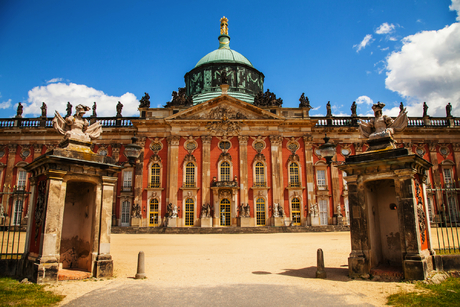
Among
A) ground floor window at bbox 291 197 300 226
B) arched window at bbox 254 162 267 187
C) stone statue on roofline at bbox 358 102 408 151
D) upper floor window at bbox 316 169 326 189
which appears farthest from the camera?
upper floor window at bbox 316 169 326 189

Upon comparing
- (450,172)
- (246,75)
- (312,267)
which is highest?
(246,75)

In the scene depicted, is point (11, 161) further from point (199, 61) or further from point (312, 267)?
point (312, 267)

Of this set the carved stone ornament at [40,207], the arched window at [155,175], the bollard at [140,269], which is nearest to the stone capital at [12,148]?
the arched window at [155,175]

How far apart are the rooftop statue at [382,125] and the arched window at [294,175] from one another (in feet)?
79.7

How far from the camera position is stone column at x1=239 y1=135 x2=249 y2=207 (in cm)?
3362

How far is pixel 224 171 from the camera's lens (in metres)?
34.4

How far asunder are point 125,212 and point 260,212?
13.5m

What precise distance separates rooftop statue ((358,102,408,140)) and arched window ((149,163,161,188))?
1050 inches

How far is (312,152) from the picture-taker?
35.2 m

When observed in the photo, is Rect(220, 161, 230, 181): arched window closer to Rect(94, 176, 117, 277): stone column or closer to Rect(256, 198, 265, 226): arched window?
Rect(256, 198, 265, 226): arched window

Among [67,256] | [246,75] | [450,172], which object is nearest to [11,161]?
[246,75]

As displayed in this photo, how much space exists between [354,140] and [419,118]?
7.95 metres

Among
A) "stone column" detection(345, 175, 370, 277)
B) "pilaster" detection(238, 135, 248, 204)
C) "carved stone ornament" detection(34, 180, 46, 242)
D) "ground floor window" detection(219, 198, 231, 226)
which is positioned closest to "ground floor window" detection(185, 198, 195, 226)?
"ground floor window" detection(219, 198, 231, 226)

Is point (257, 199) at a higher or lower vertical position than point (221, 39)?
lower
